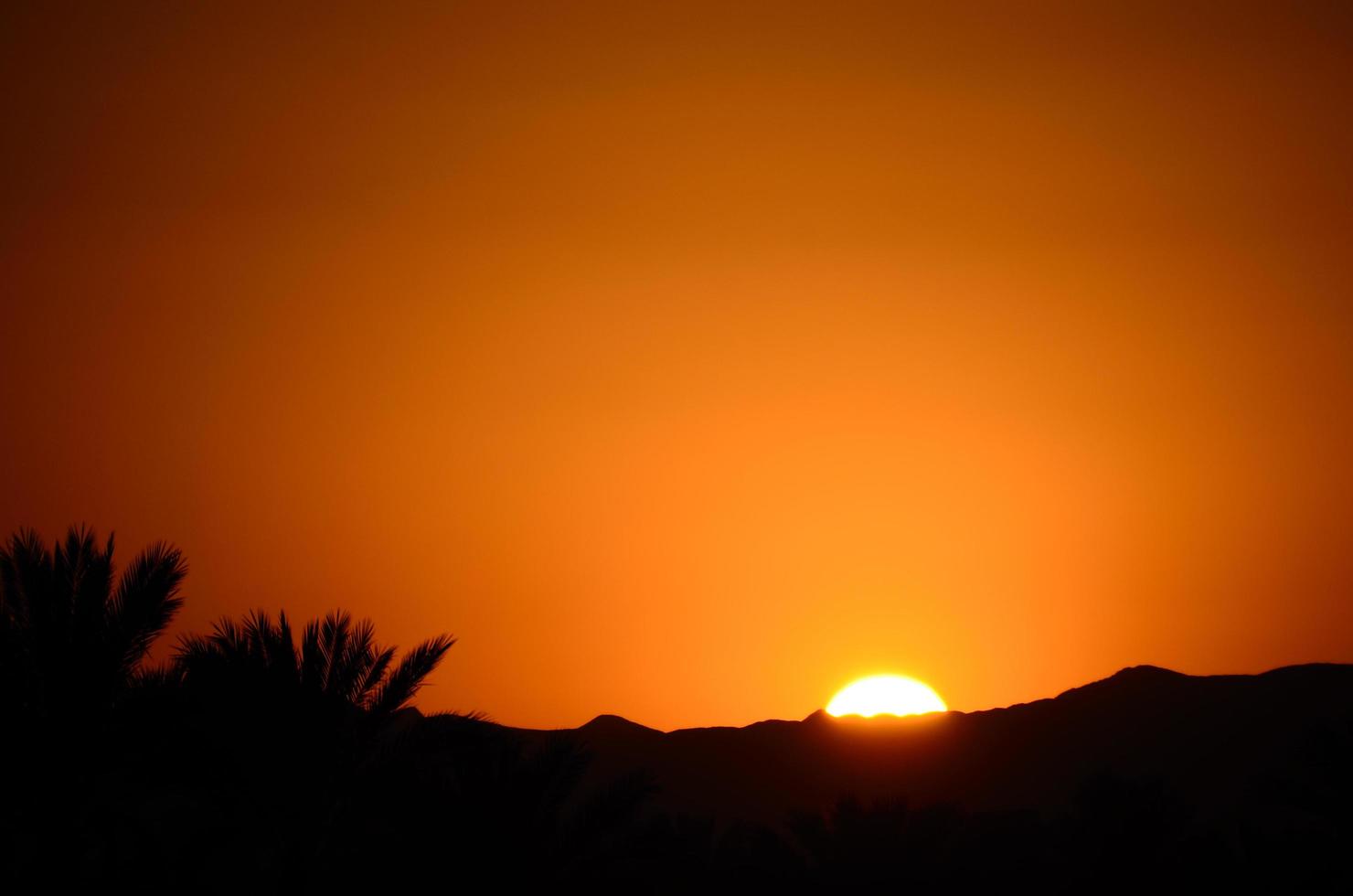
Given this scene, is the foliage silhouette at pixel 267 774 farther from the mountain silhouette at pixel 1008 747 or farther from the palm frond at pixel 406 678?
the mountain silhouette at pixel 1008 747

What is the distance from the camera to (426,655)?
1495cm

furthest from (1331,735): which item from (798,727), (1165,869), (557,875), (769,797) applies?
(798,727)

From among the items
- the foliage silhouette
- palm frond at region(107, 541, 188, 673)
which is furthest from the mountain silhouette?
palm frond at region(107, 541, 188, 673)

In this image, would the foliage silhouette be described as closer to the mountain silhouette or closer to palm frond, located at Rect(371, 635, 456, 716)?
palm frond, located at Rect(371, 635, 456, 716)

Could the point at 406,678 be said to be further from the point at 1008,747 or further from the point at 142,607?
the point at 1008,747

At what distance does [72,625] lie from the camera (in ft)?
43.5

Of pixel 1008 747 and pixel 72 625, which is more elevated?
pixel 1008 747

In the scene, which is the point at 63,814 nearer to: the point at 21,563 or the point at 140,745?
the point at 140,745

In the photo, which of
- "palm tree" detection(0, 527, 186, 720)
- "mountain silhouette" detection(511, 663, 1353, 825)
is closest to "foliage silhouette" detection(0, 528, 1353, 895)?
"palm tree" detection(0, 527, 186, 720)

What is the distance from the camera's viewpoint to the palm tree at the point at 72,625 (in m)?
13.1

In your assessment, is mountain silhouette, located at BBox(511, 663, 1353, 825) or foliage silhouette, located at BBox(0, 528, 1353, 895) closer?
foliage silhouette, located at BBox(0, 528, 1353, 895)

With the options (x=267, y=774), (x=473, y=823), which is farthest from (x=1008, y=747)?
(x=267, y=774)

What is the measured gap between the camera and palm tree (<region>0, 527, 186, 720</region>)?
13.1 m

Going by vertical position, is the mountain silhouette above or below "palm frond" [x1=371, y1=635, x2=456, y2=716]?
above
